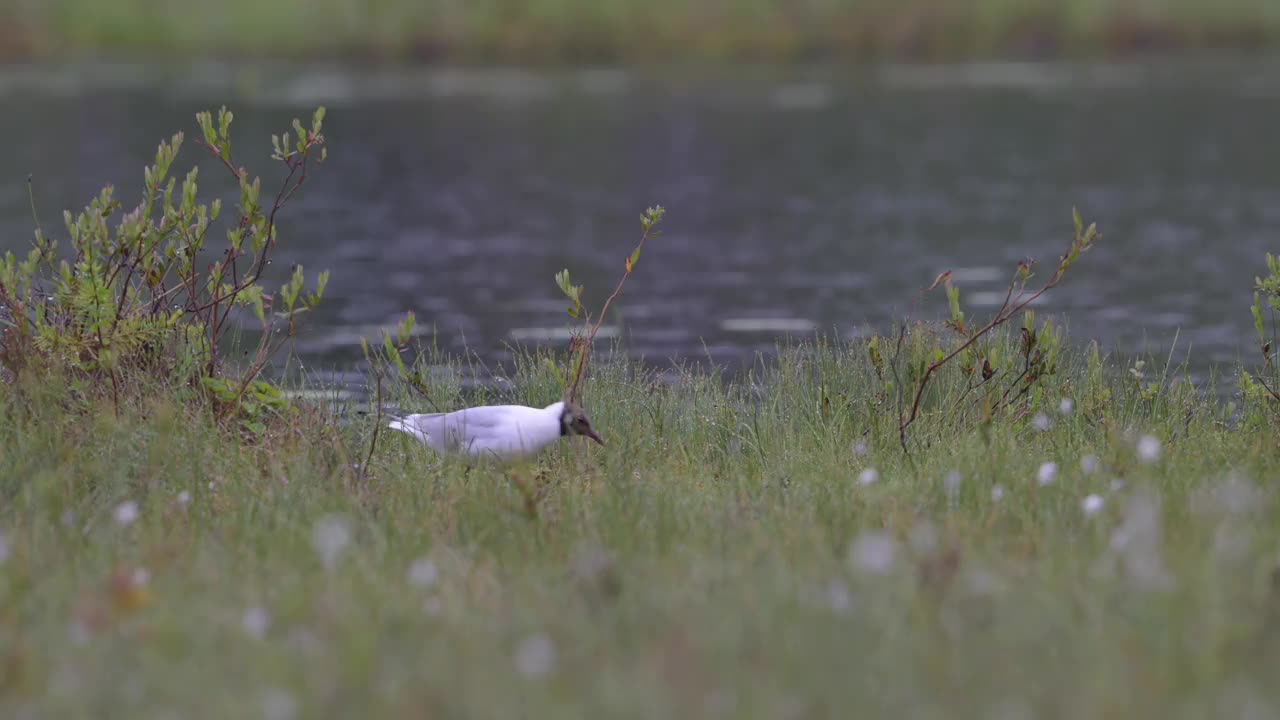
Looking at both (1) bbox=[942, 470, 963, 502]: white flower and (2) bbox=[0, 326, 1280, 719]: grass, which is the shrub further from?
(1) bbox=[942, 470, 963, 502]: white flower

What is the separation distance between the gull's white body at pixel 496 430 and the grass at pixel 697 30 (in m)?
42.4

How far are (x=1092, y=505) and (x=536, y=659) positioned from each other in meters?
2.41

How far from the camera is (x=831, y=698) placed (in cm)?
369

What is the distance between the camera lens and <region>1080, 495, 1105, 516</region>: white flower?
211 inches

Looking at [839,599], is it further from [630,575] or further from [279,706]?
[279,706]

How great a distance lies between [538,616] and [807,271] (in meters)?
16.0

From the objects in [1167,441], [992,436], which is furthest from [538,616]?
[1167,441]

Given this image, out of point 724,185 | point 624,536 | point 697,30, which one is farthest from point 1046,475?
point 697,30

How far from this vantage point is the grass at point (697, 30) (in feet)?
158

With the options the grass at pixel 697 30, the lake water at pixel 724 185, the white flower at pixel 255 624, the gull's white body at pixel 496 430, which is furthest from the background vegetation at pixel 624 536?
the grass at pixel 697 30

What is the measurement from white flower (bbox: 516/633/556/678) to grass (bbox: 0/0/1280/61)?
45539mm

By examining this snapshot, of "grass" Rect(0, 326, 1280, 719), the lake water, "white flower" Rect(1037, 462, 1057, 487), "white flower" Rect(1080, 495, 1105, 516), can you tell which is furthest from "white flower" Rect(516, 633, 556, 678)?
the lake water

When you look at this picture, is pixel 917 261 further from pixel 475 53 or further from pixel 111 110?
pixel 475 53

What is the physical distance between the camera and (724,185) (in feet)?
94.9
